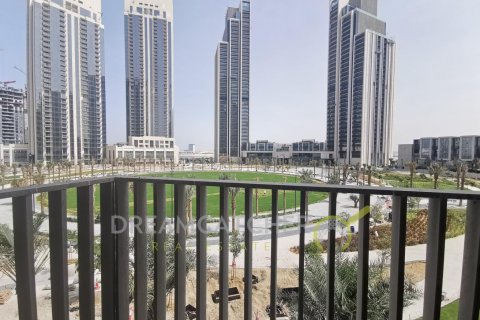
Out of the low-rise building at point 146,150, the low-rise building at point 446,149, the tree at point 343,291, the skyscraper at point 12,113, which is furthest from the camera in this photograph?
the low-rise building at point 146,150

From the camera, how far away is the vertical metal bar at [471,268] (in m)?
1.11

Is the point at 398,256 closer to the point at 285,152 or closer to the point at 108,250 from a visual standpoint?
the point at 108,250

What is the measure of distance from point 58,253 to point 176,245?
54cm

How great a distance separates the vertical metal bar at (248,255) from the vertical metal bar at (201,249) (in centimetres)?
22

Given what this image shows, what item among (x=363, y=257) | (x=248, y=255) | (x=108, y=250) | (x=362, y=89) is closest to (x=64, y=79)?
(x=362, y=89)

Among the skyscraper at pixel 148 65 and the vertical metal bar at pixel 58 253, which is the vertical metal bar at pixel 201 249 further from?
the skyscraper at pixel 148 65

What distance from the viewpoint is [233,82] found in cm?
7100

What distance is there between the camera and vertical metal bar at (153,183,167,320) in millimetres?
1467

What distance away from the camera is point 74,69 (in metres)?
56.6

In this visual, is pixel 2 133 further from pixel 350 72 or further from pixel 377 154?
pixel 377 154

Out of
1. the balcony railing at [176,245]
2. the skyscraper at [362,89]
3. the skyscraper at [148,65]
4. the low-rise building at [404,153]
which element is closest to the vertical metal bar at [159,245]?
the balcony railing at [176,245]

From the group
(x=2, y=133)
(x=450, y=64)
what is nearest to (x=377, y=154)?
(x=450, y=64)

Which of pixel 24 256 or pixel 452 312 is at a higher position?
pixel 24 256

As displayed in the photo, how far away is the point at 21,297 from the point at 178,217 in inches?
28.3
